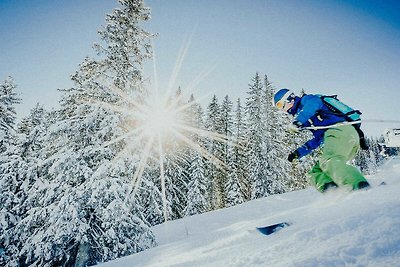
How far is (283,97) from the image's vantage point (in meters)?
5.43

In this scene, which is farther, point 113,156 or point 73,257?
point 113,156

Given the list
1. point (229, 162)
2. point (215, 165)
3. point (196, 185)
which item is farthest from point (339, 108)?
point (215, 165)

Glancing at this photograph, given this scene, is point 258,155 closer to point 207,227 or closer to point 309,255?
point 207,227

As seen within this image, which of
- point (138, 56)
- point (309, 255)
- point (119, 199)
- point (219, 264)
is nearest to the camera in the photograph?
point (309, 255)

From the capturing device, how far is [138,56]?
41.8 ft

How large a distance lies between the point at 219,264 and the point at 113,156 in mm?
8819

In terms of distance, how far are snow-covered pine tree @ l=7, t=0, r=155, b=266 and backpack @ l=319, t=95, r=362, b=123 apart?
6963 millimetres

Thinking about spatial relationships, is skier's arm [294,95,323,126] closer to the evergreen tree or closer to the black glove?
the black glove

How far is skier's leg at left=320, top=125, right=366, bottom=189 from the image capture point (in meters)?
3.96

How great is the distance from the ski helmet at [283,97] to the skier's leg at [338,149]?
3.75 feet

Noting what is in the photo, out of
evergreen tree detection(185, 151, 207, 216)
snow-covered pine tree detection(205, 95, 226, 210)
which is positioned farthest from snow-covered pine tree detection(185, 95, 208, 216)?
snow-covered pine tree detection(205, 95, 226, 210)

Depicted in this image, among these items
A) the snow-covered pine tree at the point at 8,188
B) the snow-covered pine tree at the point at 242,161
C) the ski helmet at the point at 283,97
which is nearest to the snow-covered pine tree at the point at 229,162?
the snow-covered pine tree at the point at 242,161

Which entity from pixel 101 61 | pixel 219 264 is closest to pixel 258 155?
pixel 101 61

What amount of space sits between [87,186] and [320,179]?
737 centimetres
